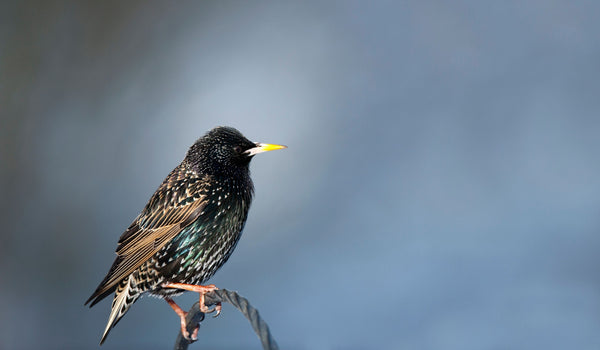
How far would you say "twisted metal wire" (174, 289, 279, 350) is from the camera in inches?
56.5

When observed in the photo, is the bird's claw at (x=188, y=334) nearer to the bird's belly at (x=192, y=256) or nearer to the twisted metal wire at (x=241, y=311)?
the twisted metal wire at (x=241, y=311)

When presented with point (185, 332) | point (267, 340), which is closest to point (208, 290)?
point (185, 332)

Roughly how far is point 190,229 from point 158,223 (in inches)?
5.6

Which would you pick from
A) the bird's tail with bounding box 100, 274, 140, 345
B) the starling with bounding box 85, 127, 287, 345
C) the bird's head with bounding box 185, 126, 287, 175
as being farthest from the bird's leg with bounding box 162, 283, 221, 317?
the bird's head with bounding box 185, 126, 287, 175

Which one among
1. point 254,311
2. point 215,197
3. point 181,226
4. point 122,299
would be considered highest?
point 215,197

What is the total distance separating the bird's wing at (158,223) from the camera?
7.31ft

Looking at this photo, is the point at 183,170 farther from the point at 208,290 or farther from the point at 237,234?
the point at 208,290

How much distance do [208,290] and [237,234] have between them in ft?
0.87

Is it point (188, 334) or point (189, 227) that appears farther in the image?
point (189, 227)

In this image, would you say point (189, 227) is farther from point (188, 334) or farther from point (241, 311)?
point (241, 311)

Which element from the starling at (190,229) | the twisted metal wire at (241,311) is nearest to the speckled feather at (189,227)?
the starling at (190,229)

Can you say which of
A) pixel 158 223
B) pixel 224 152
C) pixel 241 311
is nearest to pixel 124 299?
pixel 158 223

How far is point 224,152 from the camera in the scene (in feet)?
7.70

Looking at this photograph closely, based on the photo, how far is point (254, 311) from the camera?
60.7 inches
